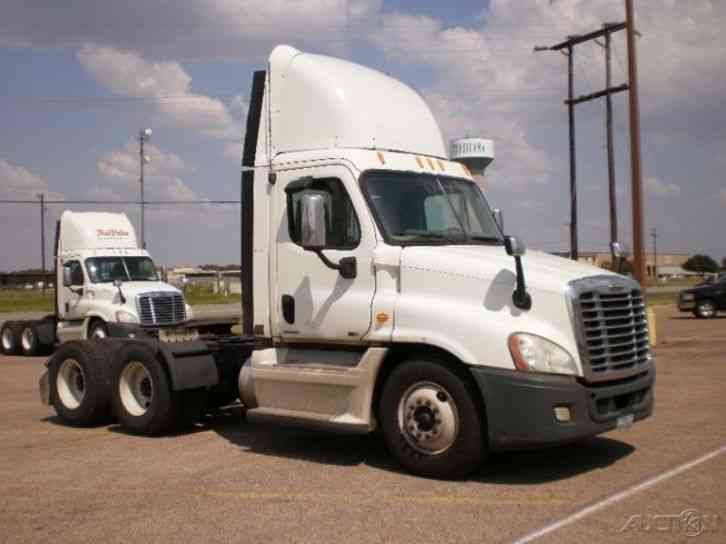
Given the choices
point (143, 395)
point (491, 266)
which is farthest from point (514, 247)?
point (143, 395)

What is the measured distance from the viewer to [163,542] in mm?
5508

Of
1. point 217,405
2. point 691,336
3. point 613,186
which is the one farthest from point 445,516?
point 613,186

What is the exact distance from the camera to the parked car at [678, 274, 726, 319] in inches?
→ 1185

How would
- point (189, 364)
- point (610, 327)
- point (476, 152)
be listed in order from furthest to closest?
point (476, 152)
point (189, 364)
point (610, 327)

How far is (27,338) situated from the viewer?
2166 cm

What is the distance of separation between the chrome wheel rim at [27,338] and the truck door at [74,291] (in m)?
1.55

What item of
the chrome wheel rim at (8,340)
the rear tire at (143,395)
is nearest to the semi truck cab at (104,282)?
the chrome wheel rim at (8,340)

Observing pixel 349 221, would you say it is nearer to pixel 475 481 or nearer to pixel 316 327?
pixel 316 327

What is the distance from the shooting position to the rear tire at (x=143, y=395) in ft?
29.9

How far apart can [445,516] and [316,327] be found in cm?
251

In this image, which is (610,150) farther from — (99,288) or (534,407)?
(534,407)

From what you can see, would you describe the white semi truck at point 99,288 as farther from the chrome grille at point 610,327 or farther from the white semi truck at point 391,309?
the chrome grille at point 610,327

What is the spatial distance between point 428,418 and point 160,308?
14.0m

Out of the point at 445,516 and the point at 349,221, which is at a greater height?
the point at 349,221
